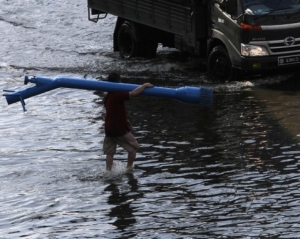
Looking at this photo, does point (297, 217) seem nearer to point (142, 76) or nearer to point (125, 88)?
point (125, 88)

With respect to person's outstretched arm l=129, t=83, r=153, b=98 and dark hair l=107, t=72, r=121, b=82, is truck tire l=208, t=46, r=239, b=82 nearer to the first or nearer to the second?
dark hair l=107, t=72, r=121, b=82

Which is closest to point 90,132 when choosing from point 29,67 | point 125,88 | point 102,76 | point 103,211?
point 125,88

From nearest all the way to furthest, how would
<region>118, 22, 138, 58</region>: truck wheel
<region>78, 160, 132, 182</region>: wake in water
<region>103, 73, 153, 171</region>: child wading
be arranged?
<region>103, 73, 153, 171</region>: child wading → <region>78, 160, 132, 182</region>: wake in water → <region>118, 22, 138, 58</region>: truck wheel

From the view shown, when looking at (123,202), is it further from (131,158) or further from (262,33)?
(262,33)

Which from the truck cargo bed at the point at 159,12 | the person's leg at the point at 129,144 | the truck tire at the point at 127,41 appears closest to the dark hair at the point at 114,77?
the person's leg at the point at 129,144

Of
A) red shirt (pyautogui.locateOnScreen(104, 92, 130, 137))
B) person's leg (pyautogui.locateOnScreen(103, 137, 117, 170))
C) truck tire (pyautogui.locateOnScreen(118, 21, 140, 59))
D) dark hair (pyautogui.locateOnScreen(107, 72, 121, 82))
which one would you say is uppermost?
truck tire (pyautogui.locateOnScreen(118, 21, 140, 59))

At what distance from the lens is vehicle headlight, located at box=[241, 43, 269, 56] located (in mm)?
15430

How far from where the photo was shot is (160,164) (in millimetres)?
11125

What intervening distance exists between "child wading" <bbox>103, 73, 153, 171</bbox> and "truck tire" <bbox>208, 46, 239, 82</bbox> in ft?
19.2

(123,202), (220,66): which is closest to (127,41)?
(220,66)

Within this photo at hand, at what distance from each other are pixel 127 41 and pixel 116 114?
9578mm

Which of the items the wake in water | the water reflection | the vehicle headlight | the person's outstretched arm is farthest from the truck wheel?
the person's outstretched arm

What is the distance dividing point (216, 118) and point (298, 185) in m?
4.03

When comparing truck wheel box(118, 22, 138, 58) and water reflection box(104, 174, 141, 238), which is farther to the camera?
truck wheel box(118, 22, 138, 58)
